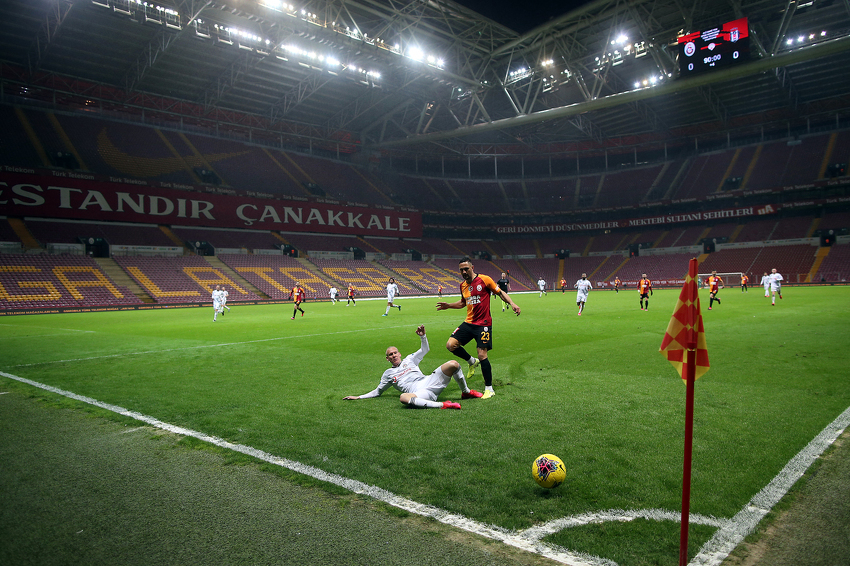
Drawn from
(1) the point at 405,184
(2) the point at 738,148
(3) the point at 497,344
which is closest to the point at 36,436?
(3) the point at 497,344

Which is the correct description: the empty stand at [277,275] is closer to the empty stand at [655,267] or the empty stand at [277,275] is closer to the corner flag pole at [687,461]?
the empty stand at [655,267]

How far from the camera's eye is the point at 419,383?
6.93 meters

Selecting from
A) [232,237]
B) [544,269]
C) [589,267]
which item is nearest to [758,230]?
[589,267]

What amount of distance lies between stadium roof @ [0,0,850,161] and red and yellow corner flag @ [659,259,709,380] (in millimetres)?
33511

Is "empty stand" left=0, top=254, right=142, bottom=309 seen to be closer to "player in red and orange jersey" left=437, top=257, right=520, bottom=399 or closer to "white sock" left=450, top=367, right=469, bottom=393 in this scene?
"player in red and orange jersey" left=437, top=257, right=520, bottom=399

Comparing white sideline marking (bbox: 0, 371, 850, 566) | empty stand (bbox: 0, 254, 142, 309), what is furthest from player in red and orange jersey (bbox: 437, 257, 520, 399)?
empty stand (bbox: 0, 254, 142, 309)

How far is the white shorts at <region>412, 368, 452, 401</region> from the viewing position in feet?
22.3

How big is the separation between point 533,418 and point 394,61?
124 feet

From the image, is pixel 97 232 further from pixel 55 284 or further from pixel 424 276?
pixel 424 276

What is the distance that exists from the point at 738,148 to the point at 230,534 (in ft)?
247

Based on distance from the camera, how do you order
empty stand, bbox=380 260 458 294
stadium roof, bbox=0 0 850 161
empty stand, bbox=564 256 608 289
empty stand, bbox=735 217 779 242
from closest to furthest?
stadium roof, bbox=0 0 850 161 < empty stand, bbox=380 260 458 294 < empty stand, bbox=735 217 779 242 < empty stand, bbox=564 256 608 289

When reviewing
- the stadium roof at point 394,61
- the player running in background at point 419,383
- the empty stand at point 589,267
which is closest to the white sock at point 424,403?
the player running in background at point 419,383

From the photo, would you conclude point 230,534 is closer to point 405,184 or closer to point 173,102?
point 173,102

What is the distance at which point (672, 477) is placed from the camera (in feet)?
13.3
